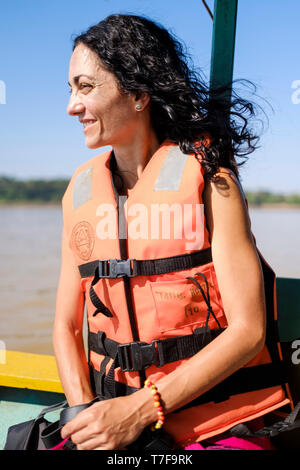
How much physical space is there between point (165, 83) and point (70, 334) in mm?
1001

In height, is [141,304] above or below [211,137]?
below

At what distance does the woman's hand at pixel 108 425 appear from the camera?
1.38m

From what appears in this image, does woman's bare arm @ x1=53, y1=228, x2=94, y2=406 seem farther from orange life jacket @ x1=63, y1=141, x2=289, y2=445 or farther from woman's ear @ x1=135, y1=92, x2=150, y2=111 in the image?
woman's ear @ x1=135, y1=92, x2=150, y2=111

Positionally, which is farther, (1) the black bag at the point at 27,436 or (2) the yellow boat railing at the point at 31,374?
(2) the yellow boat railing at the point at 31,374

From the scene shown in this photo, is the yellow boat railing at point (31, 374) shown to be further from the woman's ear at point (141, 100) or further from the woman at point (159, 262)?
the woman's ear at point (141, 100)

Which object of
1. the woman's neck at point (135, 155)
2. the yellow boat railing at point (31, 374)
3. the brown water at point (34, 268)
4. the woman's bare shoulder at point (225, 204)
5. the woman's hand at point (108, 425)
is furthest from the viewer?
the brown water at point (34, 268)

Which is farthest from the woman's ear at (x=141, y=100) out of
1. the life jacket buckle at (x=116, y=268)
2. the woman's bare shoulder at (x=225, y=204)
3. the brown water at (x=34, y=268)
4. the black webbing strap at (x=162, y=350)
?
the brown water at (x=34, y=268)

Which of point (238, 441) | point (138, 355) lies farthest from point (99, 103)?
point (238, 441)

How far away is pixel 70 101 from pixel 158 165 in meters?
0.38

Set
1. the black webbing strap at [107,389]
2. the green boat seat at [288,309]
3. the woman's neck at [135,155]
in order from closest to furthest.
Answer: the black webbing strap at [107,389] → the woman's neck at [135,155] → the green boat seat at [288,309]

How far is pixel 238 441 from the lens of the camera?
4.88ft

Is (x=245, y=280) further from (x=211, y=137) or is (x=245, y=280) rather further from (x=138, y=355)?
(x=211, y=137)

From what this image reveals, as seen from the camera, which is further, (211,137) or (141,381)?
(211,137)

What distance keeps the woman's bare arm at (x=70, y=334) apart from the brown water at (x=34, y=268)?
11.1 ft
